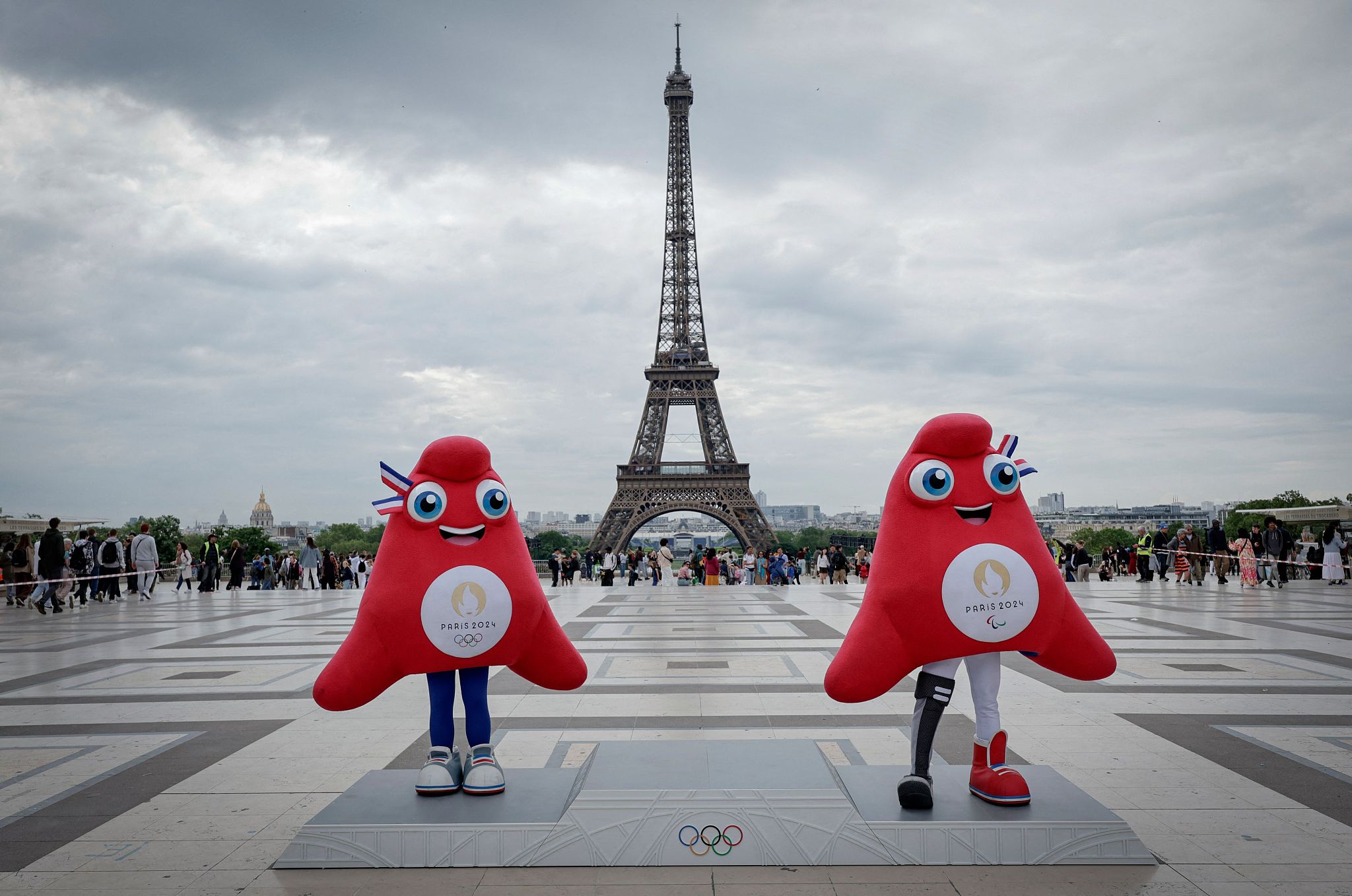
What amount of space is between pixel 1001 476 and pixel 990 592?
0.57 meters

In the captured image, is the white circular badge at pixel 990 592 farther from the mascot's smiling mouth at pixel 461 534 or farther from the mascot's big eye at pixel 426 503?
the mascot's big eye at pixel 426 503

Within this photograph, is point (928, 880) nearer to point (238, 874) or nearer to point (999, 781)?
point (999, 781)

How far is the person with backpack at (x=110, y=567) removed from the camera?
17.9 metres

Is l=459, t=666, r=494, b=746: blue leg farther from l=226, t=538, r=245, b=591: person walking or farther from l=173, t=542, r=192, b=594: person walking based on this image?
l=173, t=542, r=192, b=594: person walking

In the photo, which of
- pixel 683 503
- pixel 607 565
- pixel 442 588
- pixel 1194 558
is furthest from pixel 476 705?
pixel 683 503

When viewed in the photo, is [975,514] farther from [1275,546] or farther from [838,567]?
[838,567]

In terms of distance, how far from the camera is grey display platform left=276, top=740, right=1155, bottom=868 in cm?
380

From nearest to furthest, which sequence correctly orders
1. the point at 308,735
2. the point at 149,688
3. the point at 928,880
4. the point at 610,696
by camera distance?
1. the point at 928,880
2. the point at 308,735
3. the point at 610,696
4. the point at 149,688

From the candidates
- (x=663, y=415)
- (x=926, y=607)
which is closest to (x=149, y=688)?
(x=926, y=607)

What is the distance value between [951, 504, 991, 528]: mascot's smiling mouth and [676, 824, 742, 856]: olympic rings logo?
5.83 ft

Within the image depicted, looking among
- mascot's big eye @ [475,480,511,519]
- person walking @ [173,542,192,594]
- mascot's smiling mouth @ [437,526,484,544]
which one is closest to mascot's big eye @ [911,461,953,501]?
mascot's big eye @ [475,480,511,519]

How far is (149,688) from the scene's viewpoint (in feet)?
26.0

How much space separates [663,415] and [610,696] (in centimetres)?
4233

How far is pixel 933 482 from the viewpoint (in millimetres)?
4156
